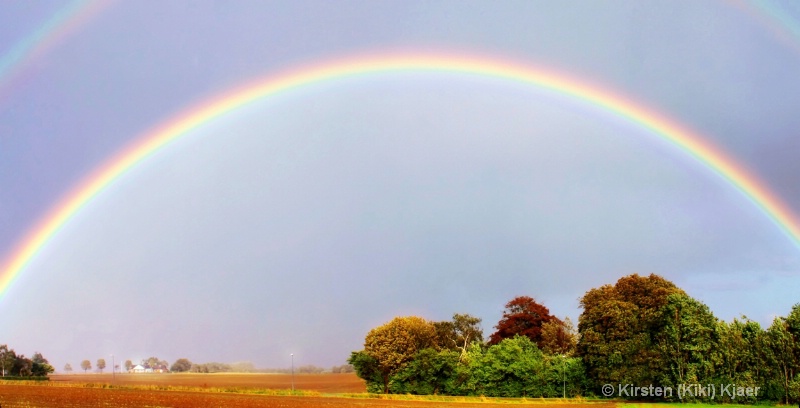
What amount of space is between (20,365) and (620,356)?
15169cm

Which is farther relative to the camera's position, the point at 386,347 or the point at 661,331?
the point at 386,347

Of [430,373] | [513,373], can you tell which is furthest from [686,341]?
[430,373]

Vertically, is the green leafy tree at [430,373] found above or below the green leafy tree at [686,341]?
below

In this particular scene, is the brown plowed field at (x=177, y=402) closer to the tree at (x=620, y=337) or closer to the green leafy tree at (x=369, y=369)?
the tree at (x=620, y=337)

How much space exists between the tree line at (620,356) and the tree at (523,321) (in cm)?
770

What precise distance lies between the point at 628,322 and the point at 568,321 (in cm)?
4365

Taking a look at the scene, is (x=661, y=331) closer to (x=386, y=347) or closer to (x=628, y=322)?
(x=628, y=322)

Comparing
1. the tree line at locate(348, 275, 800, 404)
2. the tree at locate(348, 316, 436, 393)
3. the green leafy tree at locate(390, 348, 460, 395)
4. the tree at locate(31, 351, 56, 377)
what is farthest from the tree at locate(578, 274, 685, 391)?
the tree at locate(31, 351, 56, 377)

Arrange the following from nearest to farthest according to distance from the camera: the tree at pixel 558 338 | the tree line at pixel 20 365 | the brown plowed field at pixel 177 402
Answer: the brown plowed field at pixel 177 402
the tree at pixel 558 338
the tree line at pixel 20 365

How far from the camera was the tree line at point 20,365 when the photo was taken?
160 meters

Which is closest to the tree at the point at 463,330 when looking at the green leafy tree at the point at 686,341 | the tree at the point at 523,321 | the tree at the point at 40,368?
the tree at the point at 523,321

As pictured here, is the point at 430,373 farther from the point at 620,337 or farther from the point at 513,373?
the point at 620,337

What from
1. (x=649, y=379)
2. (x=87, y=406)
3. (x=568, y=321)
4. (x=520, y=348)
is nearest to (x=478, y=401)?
(x=520, y=348)

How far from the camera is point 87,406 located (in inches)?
2028
